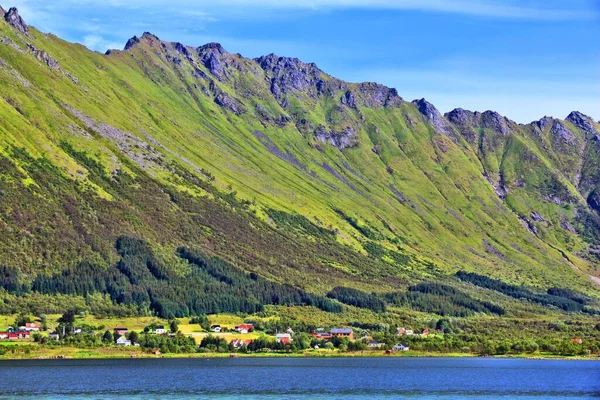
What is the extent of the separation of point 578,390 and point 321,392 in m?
38.6

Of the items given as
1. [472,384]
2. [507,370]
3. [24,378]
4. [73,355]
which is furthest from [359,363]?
[24,378]

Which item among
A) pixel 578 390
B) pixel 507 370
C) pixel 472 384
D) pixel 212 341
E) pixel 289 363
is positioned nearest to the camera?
pixel 578 390

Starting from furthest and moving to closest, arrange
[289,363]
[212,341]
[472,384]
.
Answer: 1. [212,341]
2. [289,363]
3. [472,384]

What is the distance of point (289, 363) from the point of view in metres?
179

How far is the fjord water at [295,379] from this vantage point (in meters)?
119

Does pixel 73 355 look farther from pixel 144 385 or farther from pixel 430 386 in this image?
pixel 430 386

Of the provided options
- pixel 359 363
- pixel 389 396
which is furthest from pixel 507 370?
pixel 389 396

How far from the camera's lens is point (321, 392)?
12056 centimetres

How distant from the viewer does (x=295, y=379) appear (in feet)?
457

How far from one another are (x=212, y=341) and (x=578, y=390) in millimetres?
93896

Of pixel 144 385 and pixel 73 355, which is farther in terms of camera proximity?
pixel 73 355

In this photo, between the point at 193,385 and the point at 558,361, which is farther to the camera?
the point at 558,361

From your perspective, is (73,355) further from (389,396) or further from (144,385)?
(389,396)

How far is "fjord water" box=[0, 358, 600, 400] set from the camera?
391 feet
